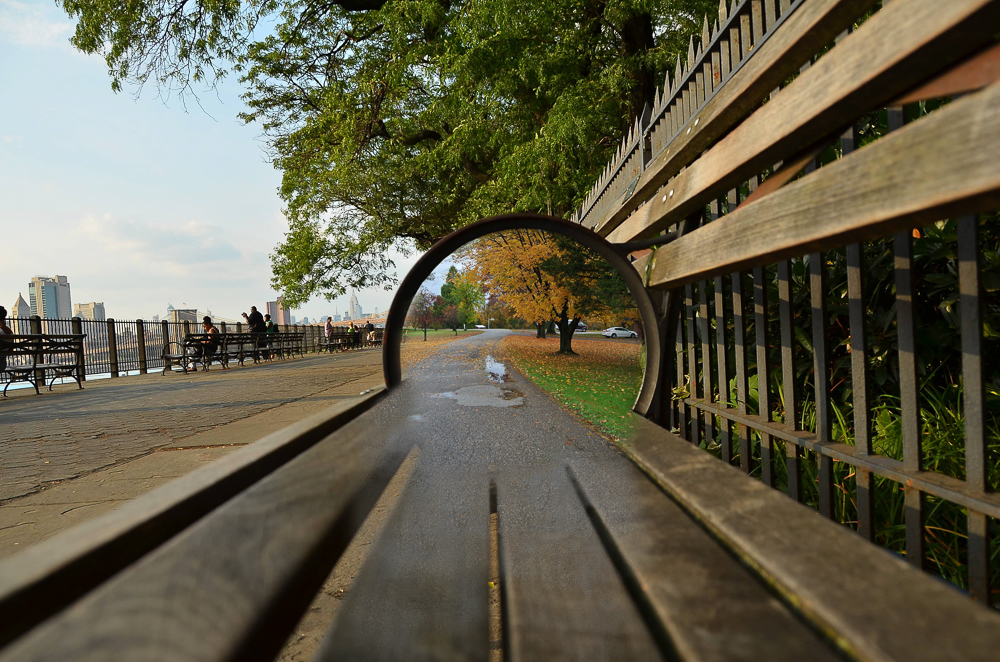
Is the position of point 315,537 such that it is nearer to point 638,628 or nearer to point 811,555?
point 638,628

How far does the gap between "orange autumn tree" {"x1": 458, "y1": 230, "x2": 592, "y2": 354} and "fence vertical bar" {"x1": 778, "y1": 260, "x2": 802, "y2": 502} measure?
0.72 metres

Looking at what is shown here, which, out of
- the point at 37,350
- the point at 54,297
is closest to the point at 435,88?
the point at 37,350

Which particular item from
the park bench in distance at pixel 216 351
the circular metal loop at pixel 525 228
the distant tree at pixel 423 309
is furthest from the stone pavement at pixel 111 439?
the park bench in distance at pixel 216 351

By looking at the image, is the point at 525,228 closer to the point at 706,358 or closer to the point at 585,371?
the point at 585,371

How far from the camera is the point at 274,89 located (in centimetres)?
1397

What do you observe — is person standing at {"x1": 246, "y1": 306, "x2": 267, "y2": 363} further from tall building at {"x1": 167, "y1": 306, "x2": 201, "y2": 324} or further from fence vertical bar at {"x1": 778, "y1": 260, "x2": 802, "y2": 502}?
fence vertical bar at {"x1": 778, "y1": 260, "x2": 802, "y2": 502}

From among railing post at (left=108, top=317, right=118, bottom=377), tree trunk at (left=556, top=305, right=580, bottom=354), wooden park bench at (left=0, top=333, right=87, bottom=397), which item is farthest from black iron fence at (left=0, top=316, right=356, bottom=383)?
tree trunk at (left=556, top=305, right=580, bottom=354)

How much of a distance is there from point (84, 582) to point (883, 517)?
7.42 feet

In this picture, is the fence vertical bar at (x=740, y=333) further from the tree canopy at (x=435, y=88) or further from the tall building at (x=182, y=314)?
the tall building at (x=182, y=314)

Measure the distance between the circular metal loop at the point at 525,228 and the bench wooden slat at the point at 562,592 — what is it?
85cm

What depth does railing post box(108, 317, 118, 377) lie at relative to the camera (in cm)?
1234

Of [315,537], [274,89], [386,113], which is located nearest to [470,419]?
[315,537]

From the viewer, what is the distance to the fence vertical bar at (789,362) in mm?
1635

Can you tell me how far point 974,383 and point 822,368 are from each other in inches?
17.6
